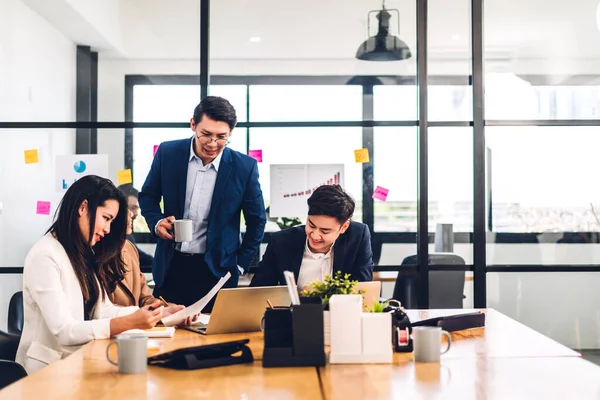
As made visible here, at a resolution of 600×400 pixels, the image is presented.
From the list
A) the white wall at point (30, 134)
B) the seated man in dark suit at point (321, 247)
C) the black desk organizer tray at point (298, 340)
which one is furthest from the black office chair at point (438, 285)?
the black desk organizer tray at point (298, 340)

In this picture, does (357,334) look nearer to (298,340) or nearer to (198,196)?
(298,340)

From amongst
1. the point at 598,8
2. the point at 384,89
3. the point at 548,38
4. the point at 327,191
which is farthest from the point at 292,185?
the point at 598,8

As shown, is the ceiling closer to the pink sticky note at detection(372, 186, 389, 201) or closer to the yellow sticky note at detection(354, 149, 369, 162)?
the yellow sticky note at detection(354, 149, 369, 162)

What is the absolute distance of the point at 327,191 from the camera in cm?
302

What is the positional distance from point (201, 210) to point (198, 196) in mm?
70

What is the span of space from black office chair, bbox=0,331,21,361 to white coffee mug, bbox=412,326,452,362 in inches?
59.3

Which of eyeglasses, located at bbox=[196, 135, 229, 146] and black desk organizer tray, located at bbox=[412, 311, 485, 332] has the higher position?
eyeglasses, located at bbox=[196, 135, 229, 146]

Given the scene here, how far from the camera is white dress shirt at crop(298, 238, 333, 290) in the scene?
9.99 feet

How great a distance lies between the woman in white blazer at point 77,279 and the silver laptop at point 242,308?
0.20 m

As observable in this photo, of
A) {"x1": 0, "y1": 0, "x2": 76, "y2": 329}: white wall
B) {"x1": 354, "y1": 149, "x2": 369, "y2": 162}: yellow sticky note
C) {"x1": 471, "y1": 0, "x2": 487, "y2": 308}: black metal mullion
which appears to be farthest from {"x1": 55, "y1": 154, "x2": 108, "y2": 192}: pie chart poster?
{"x1": 471, "y1": 0, "x2": 487, "y2": 308}: black metal mullion

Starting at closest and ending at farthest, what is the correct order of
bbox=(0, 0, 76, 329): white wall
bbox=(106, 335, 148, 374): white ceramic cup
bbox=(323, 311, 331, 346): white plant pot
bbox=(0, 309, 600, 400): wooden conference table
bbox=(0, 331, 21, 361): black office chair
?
1. bbox=(0, 309, 600, 400): wooden conference table
2. bbox=(106, 335, 148, 374): white ceramic cup
3. bbox=(323, 311, 331, 346): white plant pot
4. bbox=(0, 331, 21, 361): black office chair
5. bbox=(0, 0, 76, 329): white wall

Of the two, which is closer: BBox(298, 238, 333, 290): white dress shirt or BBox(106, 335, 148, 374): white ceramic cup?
BBox(106, 335, 148, 374): white ceramic cup

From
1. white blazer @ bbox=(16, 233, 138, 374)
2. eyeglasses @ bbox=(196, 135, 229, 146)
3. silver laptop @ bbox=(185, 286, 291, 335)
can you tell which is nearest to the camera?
white blazer @ bbox=(16, 233, 138, 374)

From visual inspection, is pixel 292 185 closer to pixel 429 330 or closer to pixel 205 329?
Answer: pixel 205 329
